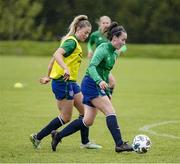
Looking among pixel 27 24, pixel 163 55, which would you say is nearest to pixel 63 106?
pixel 163 55

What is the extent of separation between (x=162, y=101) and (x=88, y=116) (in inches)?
390

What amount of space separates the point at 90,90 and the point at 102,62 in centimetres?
45

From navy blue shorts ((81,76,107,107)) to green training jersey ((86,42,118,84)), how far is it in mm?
121

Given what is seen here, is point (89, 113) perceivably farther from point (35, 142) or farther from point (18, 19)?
point (18, 19)

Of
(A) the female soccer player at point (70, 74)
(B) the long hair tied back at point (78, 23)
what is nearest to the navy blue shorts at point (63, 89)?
(A) the female soccer player at point (70, 74)

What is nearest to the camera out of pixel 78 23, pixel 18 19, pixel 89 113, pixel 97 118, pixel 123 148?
pixel 123 148

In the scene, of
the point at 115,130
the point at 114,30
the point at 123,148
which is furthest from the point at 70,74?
the point at 123,148

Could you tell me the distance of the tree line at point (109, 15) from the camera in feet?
227

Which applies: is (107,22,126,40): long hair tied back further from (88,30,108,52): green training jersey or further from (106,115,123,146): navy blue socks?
(88,30,108,52): green training jersey

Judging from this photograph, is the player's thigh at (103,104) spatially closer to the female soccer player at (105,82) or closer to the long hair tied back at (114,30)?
the female soccer player at (105,82)

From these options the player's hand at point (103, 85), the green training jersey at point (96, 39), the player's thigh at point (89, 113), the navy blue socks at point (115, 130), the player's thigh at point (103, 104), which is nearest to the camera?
the player's hand at point (103, 85)

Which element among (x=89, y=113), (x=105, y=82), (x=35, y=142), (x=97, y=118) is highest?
(x=105, y=82)

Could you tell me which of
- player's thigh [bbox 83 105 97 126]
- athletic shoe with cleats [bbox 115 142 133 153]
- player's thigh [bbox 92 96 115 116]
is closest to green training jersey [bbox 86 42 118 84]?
player's thigh [bbox 92 96 115 116]

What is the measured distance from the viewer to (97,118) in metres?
16.0
